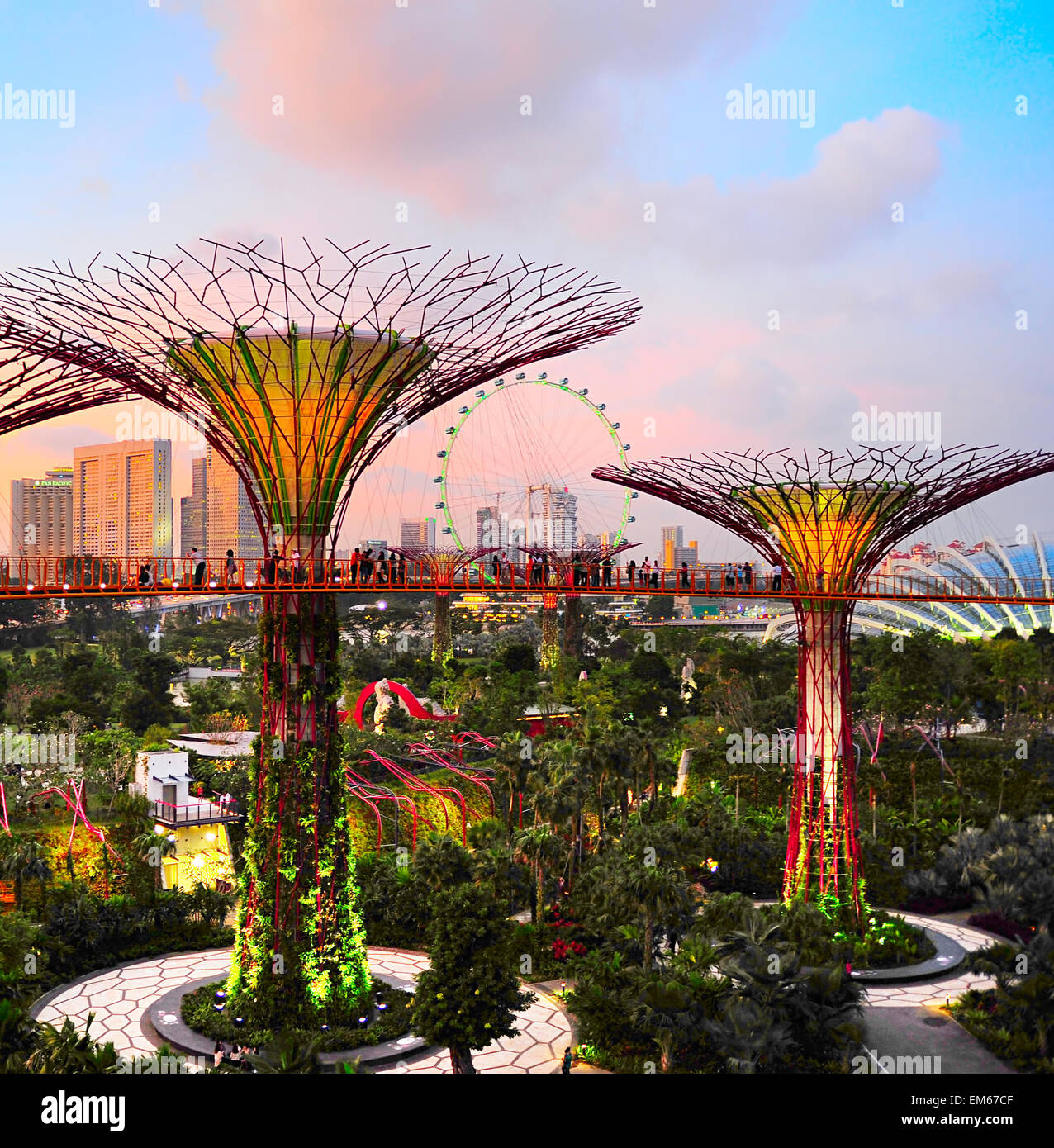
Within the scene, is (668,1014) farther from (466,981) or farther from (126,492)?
(126,492)

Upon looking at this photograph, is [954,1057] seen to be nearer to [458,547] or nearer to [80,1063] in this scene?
[80,1063]

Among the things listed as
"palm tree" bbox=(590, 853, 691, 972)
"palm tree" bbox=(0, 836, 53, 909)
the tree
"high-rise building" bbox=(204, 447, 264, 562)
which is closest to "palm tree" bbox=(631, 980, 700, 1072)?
the tree

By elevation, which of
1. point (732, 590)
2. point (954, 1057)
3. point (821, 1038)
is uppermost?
point (732, 590)

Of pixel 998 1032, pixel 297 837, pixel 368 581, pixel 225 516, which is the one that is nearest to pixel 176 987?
pixel 297 837
